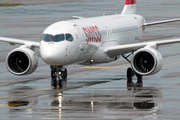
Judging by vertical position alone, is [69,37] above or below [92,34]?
below

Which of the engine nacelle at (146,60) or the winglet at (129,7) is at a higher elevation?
the winglet at (129,7)

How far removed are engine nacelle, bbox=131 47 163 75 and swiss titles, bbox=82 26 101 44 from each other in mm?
2657

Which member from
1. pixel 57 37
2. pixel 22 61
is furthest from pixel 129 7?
pixel 57 37

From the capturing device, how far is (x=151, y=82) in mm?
28156

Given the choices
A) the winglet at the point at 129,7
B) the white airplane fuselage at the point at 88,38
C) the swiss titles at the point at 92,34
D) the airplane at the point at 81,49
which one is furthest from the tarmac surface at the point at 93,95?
the winglet at the point at 129,7

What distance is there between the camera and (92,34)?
2831 centimetres

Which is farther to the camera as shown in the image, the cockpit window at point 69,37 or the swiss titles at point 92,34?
the swiss titles at point 92,34

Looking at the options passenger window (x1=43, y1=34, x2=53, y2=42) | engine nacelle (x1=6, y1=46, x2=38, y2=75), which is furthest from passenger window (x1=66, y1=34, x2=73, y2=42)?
engine nacelle (x1=6, y1=46, x2=38, y2=75)

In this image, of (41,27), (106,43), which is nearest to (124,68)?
(106,43)

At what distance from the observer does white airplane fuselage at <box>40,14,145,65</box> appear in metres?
25.4

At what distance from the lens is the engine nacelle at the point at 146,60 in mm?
26484

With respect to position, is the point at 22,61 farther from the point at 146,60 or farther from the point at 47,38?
the point at 146,60

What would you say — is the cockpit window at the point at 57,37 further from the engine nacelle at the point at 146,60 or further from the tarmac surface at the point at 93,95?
the engine nacelle at the point at 146,60

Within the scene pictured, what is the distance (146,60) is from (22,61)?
6927mm
